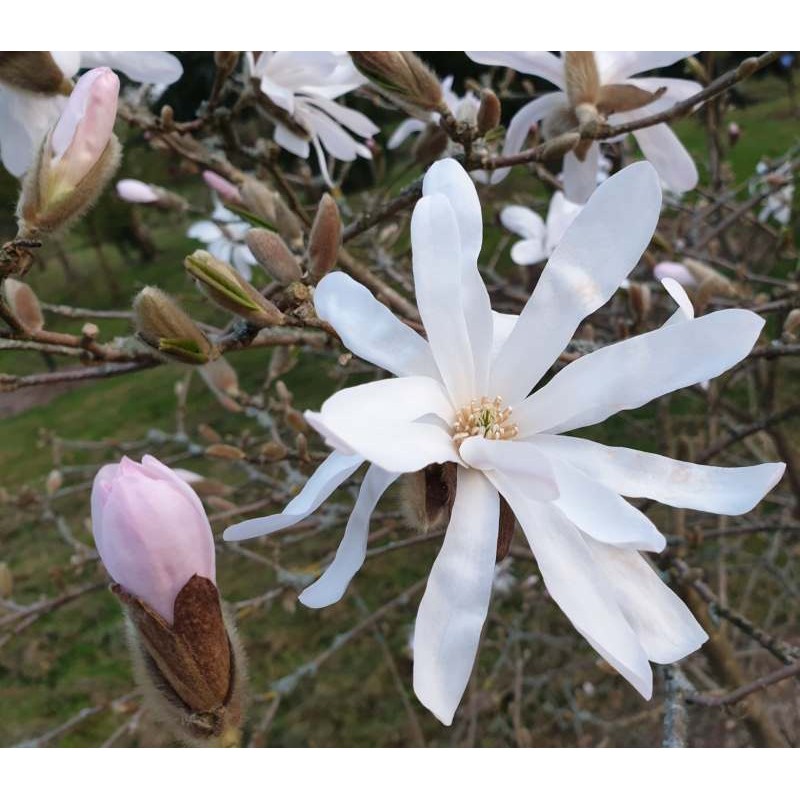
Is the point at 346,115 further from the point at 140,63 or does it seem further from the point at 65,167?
the point at 65,167

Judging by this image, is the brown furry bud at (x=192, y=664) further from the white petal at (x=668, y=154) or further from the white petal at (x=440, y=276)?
the white petal at (x=668, y=154)

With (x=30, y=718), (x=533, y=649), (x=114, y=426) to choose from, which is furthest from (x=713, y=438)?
(x=114, y=426)

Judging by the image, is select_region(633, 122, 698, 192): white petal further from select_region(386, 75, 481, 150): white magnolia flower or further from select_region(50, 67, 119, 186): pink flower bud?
select_region(50, 67, 119, 186): pink flower bud

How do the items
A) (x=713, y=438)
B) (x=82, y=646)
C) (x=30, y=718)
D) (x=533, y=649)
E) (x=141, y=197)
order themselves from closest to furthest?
(x=141, y=197)
(x=713, y=438)
(x=533, y=649)
(x=30, y=718)
(x=82, y=646)

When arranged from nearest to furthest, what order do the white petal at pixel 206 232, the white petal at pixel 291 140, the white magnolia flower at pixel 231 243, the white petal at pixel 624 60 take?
the white petal at pixel 624 60 < the white petal at pixel 291 140 < the white magnolia flower at pixel 231 243 < the white petal at pixel 206 232

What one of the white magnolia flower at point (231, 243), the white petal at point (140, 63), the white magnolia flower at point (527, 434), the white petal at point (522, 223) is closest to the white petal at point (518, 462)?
the white magnolia flower at point (527, 434)

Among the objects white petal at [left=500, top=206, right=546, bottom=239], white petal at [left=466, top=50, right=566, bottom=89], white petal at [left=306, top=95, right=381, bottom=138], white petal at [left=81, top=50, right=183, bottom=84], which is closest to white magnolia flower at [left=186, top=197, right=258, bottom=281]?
white petal at [left=500, top=206, right=546, bottom=239]

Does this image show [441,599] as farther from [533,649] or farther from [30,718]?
[30,718]
